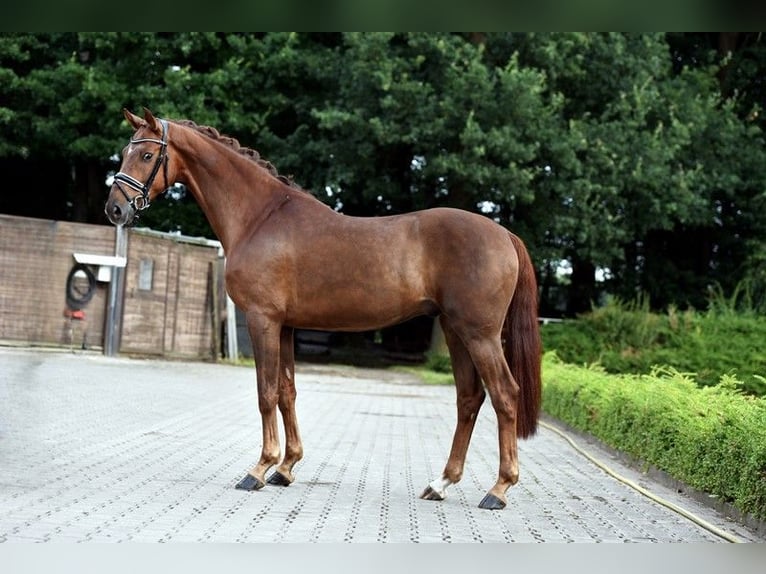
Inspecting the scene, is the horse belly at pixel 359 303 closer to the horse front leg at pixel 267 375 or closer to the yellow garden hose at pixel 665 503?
the horse front leg at pixel 267 375

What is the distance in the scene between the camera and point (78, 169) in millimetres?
27422

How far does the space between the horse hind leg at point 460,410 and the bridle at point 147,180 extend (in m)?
2.26

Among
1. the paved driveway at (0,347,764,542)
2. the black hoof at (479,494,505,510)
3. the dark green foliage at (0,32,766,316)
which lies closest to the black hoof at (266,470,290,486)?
the paved driveway at (0,347,764,542)

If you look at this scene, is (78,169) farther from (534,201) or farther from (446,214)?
(446,214)

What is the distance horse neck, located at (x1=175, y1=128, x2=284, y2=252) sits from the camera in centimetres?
686

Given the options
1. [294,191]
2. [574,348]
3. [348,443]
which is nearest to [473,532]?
[294,191]

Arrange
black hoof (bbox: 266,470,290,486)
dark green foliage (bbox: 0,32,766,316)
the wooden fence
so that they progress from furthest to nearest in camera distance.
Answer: dark green foliage (bbox: 0,32,766,316), the wooden fence, black hoof (bbox: 266,470,290,486)

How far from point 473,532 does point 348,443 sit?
4.57m

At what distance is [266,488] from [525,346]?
2.07 meters

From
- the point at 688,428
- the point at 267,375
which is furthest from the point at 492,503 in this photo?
the point at 688,428

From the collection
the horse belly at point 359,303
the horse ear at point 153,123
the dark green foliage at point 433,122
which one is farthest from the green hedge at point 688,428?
the dark green foliage at point 433,122

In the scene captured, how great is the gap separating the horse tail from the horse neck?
187cm

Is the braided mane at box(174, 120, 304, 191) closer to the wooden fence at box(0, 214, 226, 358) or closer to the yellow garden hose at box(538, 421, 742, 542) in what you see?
the yellow garden hose at box(538, 421, 742, 542)

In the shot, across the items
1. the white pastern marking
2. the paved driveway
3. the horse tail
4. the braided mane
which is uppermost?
the braided mane
